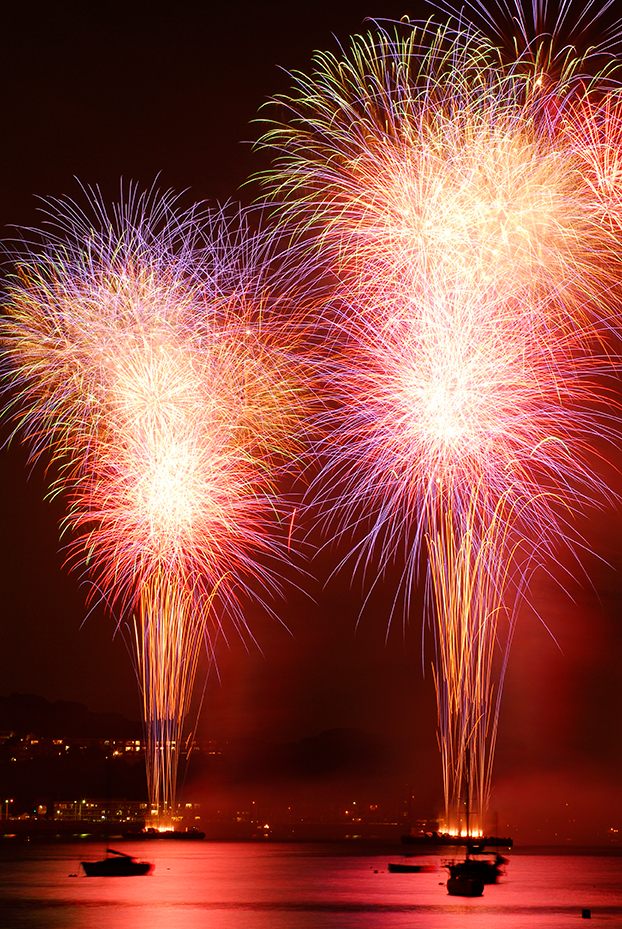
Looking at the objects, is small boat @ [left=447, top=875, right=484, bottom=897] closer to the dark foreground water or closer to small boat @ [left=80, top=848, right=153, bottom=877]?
the dark foreground water

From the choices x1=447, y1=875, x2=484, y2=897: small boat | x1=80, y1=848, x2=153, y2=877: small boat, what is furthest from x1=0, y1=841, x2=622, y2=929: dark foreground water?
x1=80, y1=848, x2=153, y2=877: small boat

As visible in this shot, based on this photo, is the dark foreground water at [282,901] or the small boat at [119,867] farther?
the small boat at [119,867]

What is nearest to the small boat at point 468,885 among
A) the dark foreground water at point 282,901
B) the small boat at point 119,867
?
the dark foreground water at point 282,901

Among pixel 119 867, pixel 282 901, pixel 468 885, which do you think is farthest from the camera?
pixel 119 867

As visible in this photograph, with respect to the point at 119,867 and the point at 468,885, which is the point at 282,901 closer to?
the point at 468,885

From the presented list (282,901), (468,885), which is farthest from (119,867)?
(468,885)

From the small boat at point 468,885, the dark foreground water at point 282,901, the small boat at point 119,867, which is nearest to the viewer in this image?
the dark foreground water at point 282,901

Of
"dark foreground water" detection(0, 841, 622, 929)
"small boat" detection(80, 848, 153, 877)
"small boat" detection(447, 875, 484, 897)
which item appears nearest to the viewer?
"dark foreground water" detection(0, 841, 622, 929)

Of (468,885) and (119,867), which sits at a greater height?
(119,867)

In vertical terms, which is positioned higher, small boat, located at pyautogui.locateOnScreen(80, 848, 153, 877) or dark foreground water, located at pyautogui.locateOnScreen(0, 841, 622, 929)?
small boat, located at pyautogui.locateOnScreen(80, 848, 153, 877)

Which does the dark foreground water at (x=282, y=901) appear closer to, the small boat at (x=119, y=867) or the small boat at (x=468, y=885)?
the small boat at (x=468, y=885)
